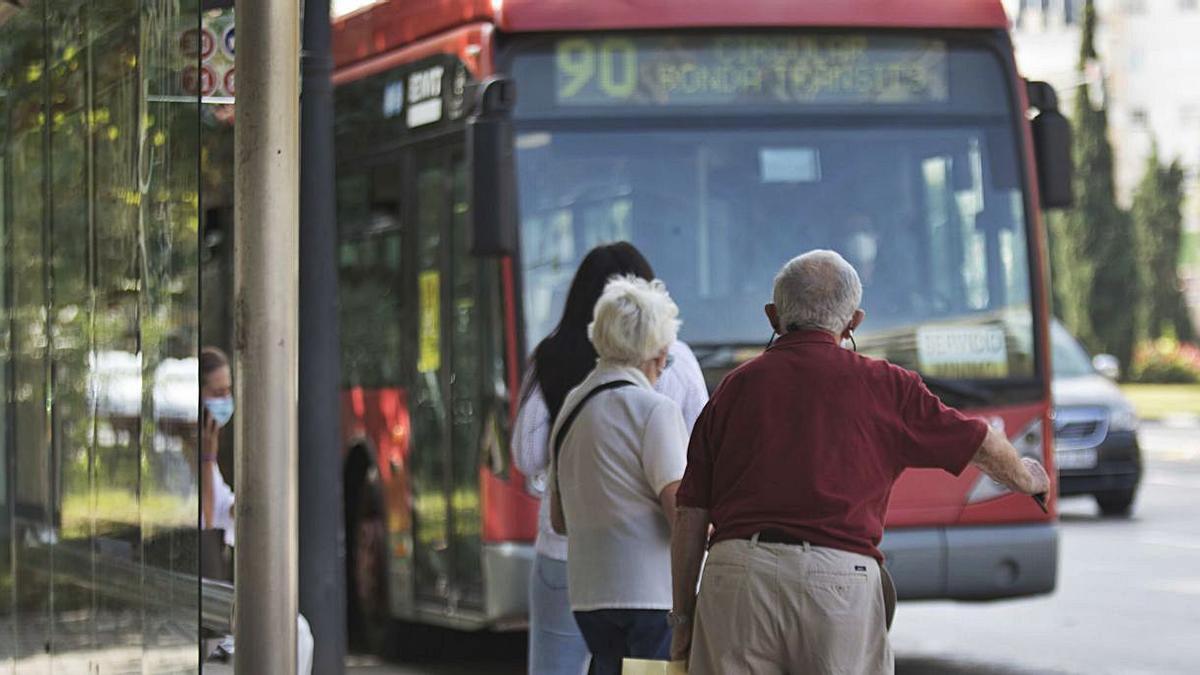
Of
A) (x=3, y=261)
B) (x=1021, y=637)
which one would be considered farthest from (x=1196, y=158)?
(x=3, y=261)

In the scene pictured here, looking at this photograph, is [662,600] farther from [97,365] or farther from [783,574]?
[97,365]

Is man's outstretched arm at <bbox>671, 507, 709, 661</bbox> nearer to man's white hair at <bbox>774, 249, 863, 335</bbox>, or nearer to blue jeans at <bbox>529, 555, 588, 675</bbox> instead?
man's white hair at <bbox>774, 249, 863, 335</bbox>

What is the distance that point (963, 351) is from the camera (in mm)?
10977

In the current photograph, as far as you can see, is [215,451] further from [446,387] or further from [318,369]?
[446,387]

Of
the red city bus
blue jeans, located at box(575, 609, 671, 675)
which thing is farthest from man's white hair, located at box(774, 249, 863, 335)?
the red city bus

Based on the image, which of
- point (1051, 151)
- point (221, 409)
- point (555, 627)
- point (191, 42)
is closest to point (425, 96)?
point (1051, 151)

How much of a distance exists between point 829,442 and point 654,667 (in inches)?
33.7

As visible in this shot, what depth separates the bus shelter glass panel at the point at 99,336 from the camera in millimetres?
6188

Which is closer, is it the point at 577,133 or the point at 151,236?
the point at 151,236

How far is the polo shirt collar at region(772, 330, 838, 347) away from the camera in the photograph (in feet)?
17.7

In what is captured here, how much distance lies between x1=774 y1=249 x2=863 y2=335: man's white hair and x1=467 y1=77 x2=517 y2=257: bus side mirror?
16.0 feet

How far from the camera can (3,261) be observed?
875 cm

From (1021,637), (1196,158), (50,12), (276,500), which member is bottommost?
(1021,637)

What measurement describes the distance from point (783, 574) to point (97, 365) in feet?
8.62
